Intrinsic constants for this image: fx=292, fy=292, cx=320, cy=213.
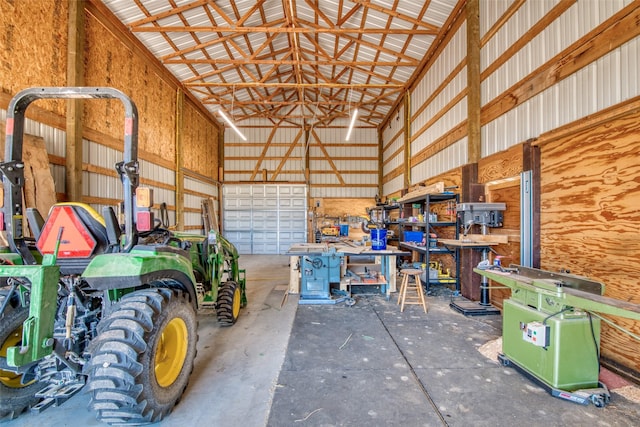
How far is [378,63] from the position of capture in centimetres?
788

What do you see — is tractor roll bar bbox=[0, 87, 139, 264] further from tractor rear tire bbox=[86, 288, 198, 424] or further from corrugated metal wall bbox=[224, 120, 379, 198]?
corrugated metal wall bbox=[224, 120, 379, 198]

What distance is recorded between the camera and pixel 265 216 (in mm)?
13062

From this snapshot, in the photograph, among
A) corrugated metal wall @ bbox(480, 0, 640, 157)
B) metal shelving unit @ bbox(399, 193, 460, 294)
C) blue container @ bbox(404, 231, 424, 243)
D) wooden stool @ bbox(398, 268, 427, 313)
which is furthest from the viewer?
blue container @ bbox(404, 231, 424, 243)


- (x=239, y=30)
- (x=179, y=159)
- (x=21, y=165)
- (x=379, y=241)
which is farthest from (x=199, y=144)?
(x=21, y=165)

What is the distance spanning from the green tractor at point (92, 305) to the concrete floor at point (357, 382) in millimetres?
367

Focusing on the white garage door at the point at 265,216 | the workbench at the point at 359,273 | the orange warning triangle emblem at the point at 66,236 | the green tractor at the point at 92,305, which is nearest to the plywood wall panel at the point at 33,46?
the green tractor at the point at 92,305

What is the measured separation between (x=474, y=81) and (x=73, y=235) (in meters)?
6.28

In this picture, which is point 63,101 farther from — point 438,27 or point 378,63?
point 438,27

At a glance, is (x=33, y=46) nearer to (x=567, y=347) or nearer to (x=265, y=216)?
(x=567, y=347)

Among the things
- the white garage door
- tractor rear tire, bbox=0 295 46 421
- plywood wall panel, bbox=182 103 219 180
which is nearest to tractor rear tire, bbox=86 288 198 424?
tractor rear tire, bbox=0 295 46 421

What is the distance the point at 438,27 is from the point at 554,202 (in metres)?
5.07

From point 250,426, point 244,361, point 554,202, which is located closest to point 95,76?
point 244,361

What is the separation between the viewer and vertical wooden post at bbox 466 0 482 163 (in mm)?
5371

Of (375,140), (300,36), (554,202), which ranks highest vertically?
(300,36)
